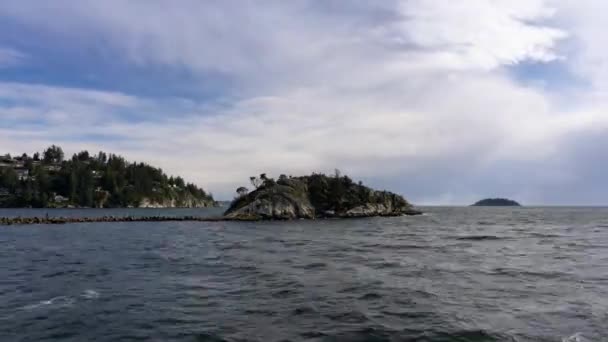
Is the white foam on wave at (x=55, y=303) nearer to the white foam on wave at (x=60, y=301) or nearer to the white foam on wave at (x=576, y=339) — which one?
the white foam on wave at (x=60, y=301)

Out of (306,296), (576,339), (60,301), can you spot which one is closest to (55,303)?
(60,301)

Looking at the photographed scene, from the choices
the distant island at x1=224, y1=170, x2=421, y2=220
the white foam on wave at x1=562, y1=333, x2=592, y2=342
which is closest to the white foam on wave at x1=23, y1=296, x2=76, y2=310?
the white foam on wave at x1=562, y1=333, x2=592, y2=342

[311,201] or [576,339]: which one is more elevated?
[311,201]

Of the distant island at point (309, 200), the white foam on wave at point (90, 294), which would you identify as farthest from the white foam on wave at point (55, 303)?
the distant island at point (309, 200)

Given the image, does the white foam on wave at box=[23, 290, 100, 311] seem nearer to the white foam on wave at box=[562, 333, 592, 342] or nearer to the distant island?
the white foam on wave at box=[562, 333, 592, 342]

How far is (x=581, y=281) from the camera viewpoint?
1227 inches

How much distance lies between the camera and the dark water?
19547 mm

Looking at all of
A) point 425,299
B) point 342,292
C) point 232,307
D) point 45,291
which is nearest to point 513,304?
point 425,299

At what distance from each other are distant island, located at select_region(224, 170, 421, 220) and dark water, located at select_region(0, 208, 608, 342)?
85178mm

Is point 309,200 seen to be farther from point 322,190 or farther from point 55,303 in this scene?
point 55,303

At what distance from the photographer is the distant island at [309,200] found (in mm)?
134000

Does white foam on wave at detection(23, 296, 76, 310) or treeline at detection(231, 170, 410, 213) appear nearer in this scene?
white foam on wave at detection(23, 296, 76, 310)

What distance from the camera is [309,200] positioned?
490 feet

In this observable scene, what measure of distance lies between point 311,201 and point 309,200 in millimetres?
1283
